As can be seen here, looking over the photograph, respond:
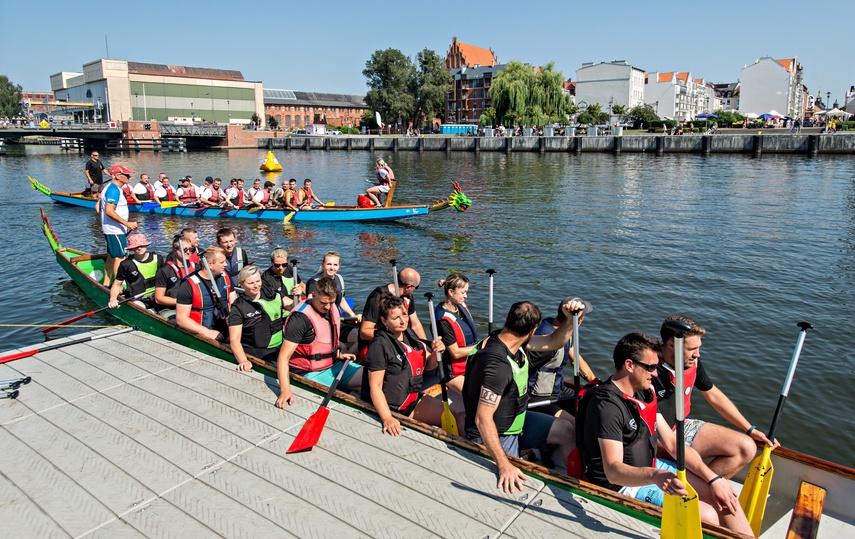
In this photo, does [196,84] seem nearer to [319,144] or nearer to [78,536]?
[319,144]

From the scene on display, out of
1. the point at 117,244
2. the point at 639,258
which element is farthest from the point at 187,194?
the point at 639,258

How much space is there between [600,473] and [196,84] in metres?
102

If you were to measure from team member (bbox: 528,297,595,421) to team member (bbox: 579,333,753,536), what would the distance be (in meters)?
1.16

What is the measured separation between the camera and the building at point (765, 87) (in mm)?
104438

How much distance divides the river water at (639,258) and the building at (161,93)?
61.9 m

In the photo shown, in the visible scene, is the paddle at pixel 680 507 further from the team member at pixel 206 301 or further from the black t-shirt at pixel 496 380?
the team member at pixel 206 301

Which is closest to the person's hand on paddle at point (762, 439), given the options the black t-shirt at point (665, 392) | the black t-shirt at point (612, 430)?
the black t-shirt at point (665, 392)

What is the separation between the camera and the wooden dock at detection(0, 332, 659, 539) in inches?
156

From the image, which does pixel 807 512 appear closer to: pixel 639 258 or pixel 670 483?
pixel 670 483

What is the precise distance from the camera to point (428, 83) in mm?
89688

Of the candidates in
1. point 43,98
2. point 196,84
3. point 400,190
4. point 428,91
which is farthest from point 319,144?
point 43,98

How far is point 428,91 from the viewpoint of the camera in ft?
293

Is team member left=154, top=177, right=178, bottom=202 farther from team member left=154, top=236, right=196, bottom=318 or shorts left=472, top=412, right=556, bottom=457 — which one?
shorts left=472, top=412, right=556, bottom=457

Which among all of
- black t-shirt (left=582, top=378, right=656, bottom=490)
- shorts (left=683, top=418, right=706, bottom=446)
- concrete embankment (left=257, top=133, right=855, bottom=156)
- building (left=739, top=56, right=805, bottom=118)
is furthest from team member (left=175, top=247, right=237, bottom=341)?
building (left=739, top=56, right=805, bottom=118)
